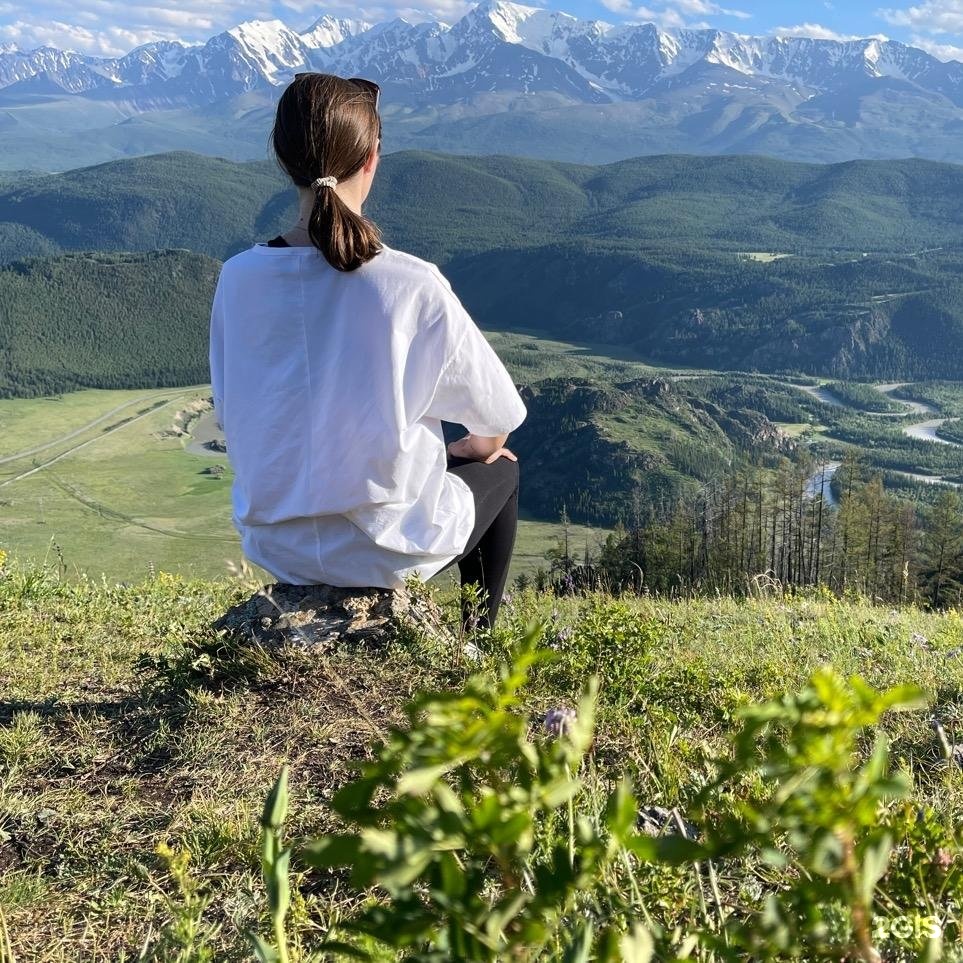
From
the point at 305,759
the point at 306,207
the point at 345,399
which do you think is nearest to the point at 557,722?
the point at 305,759

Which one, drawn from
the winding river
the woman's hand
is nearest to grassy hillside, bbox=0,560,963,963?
the woman's hand

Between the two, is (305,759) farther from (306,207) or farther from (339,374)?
(306,207)

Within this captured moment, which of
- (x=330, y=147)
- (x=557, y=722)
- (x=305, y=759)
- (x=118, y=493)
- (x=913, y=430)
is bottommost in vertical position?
(x=118, y=493)

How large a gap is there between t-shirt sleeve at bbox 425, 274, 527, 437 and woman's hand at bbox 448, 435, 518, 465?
370mm

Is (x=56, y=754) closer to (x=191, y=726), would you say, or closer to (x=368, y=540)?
(x=191, y=726)

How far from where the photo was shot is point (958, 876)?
1.86 metres

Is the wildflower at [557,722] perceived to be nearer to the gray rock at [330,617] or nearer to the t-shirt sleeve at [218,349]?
the gray rock at [330,617]

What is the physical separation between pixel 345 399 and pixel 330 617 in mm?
1106

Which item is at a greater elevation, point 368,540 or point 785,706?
point 785,706

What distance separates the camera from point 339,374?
4.16 metres

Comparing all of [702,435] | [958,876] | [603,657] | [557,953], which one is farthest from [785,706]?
[702,435]

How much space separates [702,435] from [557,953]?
160m

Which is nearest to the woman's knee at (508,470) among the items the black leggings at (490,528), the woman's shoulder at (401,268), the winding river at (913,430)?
the black leggings at (490,528)

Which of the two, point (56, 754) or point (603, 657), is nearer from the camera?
point (56, 754)
